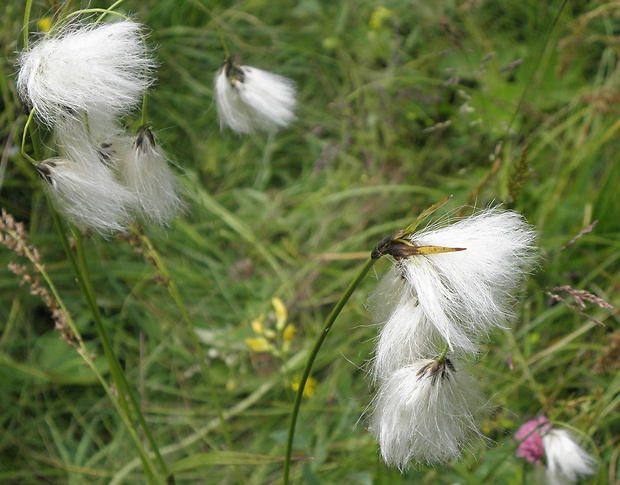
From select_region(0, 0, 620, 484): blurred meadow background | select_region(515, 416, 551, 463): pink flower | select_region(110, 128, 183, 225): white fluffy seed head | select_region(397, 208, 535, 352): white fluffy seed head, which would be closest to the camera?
select_region(397, 208, 535, 352): white fluffy seed head

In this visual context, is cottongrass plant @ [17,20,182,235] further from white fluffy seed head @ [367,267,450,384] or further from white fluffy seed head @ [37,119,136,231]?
white fluffy seed head @ [367,267,450,384]

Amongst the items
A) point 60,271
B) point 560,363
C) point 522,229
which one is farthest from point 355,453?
point 60,271

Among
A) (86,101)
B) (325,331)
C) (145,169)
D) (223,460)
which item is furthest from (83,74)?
(223,460)

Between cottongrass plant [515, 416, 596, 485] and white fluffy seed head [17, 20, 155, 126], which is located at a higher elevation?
white fluffy seed head [17, 20, 155, 126]

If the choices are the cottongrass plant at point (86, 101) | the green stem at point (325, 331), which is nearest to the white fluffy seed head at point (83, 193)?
the cottongrass plant at point (86, 101)

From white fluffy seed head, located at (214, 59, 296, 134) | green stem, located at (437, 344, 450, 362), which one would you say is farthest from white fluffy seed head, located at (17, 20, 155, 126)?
green stem, located at (437, 344, 450, 362)

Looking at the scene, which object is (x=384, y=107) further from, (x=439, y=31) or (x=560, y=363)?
(x=560, y=363)

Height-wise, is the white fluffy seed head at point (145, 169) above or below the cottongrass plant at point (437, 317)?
above

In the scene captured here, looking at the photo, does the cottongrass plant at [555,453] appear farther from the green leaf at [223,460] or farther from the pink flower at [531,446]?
the green leaf at [223,460]

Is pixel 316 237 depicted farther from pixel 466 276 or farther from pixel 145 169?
pixel 466 276
